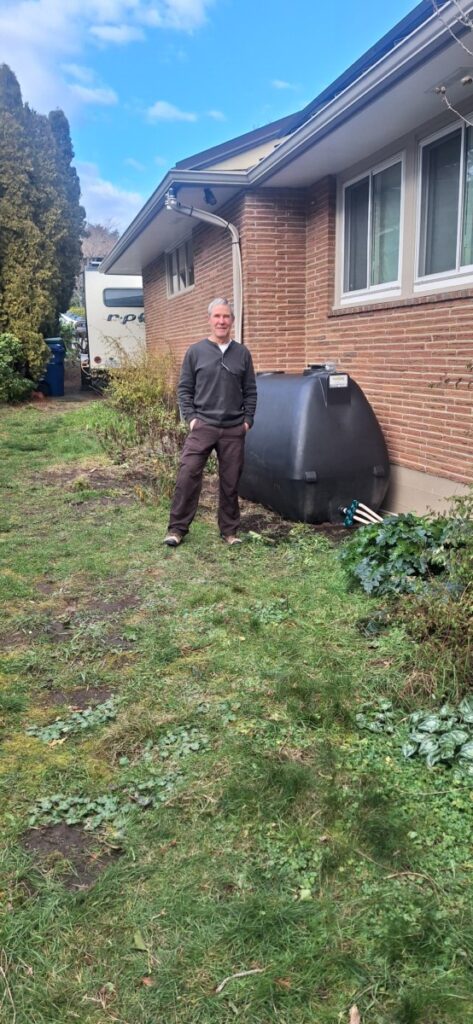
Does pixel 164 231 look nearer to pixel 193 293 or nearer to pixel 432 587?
pixel 193 293

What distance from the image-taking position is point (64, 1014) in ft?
5.53

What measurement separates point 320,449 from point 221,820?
3.85m

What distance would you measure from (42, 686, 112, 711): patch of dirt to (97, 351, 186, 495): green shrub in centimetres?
375

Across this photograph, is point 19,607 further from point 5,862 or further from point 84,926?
point 84,926

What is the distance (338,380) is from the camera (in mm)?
5883

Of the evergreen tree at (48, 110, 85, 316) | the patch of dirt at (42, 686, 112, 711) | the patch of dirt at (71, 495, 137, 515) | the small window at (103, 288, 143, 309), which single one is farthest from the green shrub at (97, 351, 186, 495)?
the small window at (103, 288, 143, 309)

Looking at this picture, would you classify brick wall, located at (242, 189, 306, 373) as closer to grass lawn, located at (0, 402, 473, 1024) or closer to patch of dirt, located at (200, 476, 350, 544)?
patch of dirt, located at (200, 476, 350, 544)

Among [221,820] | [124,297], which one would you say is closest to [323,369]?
[221,820]

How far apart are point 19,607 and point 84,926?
260cm

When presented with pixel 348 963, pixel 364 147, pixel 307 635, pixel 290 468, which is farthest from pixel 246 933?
pixel 364 147

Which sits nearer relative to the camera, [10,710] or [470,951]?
[470,951]

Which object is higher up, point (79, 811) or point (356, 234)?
point (356, 234)

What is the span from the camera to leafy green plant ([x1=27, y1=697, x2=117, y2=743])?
2891 millimetres

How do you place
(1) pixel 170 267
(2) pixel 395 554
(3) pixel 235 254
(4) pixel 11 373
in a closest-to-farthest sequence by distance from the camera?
(2) pixel 395 554 < (3) pixel 235 254 < (1) pixel 170 267 < (4) pixel 11 373
